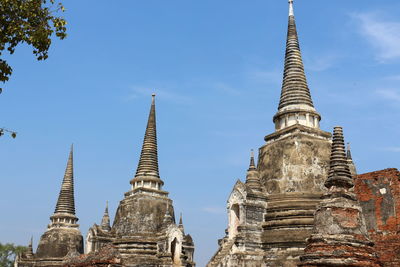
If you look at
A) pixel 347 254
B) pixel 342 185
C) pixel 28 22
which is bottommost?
pixel 347 254

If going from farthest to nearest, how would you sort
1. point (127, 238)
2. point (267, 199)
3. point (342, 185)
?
point (127, 238) < point (267, 199) < point (342, 185)

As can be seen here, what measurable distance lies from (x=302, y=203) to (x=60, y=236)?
23.4 metres

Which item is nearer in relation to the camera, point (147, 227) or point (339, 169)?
point (339, 169)

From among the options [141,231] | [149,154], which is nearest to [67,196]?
[149,154]

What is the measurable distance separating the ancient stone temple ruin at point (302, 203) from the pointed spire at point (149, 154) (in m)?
9.81

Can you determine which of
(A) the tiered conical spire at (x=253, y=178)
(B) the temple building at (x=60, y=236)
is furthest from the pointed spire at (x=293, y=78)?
(B) the temple building at (x=60, y=236)

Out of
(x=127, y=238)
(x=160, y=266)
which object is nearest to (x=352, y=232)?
(x=160, y=266)

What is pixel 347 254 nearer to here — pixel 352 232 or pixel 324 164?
pixel 352 232

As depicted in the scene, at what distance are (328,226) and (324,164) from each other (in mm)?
11373

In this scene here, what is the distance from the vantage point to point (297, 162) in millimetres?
25656

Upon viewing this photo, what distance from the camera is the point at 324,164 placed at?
25.8m

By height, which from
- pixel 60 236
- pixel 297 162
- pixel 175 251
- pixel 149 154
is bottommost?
pixel 175 251

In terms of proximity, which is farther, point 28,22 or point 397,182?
point 397,182

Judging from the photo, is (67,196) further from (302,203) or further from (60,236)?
(302,203)
